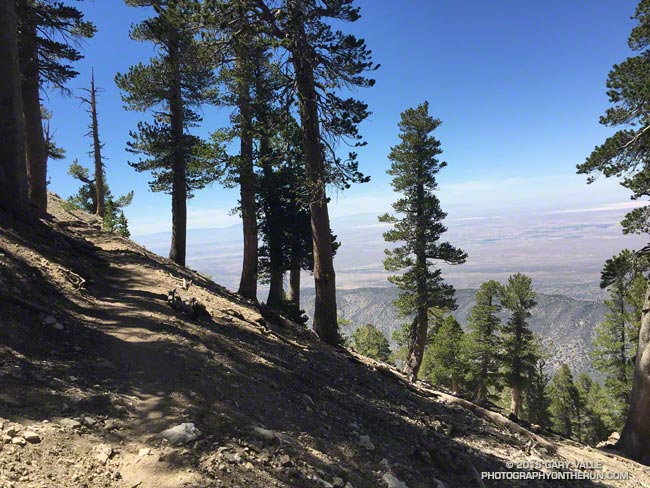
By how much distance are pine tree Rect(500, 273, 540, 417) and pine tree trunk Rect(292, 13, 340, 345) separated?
24.7 metres

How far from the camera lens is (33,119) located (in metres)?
12.4

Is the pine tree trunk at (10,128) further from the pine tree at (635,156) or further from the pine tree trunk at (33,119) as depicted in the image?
the pine tree at (635,156)

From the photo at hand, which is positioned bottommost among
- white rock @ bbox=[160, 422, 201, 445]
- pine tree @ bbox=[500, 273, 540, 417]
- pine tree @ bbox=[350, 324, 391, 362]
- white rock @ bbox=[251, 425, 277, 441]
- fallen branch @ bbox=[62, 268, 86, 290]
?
pine tree @ bbox=[350, 324, 391, 362]

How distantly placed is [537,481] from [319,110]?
8622mm

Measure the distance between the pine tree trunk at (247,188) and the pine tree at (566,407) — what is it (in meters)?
47.1

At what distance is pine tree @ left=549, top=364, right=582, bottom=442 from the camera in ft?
146

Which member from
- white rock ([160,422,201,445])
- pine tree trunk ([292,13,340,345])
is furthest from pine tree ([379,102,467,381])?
white rock ([160,422,201,445])

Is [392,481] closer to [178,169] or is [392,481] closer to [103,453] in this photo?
[103,453]

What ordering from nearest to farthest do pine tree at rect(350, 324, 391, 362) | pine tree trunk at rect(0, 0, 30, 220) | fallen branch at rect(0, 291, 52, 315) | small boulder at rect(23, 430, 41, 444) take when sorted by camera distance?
1. small boulder at rect(23, 430, 41, 444)
2. fallen branch at rect(0, 291, 52, 315)
3. pine tree trunk at rect(0, 0, 30, 220)
4. pine tree at rect(350, 324, 391, 362)

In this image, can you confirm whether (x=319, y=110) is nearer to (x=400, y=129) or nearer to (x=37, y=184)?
(x=37, y=184)

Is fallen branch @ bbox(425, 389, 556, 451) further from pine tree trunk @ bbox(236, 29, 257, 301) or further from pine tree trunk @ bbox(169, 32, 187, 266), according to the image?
pine tree trunk @ bbox(169, 32, 187, 266)

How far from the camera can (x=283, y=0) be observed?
8695 millimetres

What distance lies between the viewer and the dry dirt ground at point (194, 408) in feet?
10.2

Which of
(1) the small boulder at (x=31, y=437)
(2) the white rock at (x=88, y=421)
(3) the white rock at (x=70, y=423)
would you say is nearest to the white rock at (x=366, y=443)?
(2) the white rock at (x=88, y=421)
